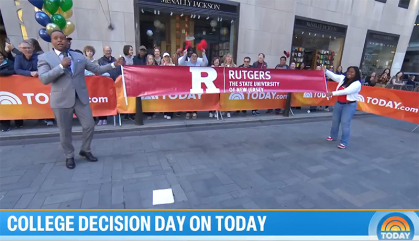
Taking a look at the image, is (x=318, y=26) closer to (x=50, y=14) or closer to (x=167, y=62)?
(x=167, y=62)

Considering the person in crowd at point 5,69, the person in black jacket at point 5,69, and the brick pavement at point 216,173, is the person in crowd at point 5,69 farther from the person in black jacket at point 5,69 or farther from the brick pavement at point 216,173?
the brick pavement at point 216,173

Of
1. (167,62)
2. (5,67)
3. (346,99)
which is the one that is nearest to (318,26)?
(346,99)

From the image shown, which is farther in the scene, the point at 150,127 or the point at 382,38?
the point at 382,38

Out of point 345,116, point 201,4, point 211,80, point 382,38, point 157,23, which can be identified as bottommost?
point 345,116

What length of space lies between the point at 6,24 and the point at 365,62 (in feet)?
61.0

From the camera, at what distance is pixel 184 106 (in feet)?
19.9

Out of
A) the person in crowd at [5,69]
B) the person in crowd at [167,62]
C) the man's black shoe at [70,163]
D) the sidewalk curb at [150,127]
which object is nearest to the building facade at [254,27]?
the person in crowd at [167,62]

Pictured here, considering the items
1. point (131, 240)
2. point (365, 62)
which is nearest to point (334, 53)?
point (365, 62)

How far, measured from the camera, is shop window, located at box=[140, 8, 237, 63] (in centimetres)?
887

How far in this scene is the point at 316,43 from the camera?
1292cm

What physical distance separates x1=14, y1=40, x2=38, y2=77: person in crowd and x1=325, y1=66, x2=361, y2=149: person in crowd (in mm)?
6448

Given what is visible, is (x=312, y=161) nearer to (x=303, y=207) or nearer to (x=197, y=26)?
(x=303, y=207)

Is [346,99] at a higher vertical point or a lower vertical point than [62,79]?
lower

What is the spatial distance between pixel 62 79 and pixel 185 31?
7.73 m
